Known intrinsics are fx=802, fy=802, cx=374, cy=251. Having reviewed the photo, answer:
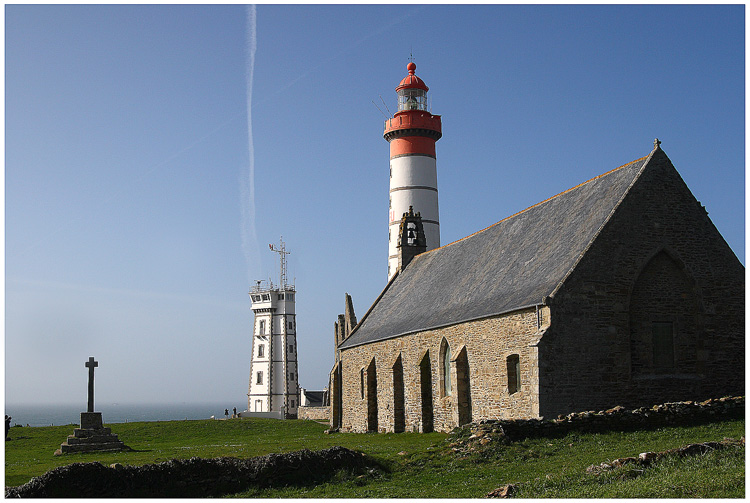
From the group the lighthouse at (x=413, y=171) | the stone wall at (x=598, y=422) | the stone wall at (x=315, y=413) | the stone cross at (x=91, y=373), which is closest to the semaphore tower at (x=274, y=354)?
the stone wall at (x=315, y=413)

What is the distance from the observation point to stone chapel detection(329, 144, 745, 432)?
937 inches

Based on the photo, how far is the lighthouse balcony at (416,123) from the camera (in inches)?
2090

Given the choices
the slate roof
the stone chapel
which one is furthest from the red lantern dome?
the stone chapel

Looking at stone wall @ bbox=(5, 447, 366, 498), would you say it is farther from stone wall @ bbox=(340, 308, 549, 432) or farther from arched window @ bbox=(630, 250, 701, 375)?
arched window @ bbox=(630, 250, 701, 375)

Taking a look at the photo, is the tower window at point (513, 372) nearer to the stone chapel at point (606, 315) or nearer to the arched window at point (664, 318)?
the stone chapel at point (606, 315)

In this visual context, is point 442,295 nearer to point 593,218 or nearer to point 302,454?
point 593,218

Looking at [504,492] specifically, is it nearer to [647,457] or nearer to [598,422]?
[647,457]

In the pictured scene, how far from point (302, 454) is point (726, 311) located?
595 inches

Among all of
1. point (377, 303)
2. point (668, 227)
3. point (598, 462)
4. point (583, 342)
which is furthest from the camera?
point (377, 303)

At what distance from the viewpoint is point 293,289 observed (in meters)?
77.6

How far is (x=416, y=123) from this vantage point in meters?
53.1

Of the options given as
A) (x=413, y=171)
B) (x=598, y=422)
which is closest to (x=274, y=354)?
(x=413, y=171)

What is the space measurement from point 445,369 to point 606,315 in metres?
7.68

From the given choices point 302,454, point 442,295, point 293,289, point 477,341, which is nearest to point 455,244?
point 442,295
